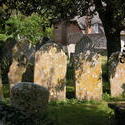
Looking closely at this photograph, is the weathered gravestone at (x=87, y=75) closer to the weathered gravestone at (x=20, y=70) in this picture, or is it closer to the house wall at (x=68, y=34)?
the weathered gravestone at (x=20, y=70)

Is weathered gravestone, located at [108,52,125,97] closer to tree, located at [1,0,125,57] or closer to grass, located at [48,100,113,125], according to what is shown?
grass, located at [48,100,113,125]

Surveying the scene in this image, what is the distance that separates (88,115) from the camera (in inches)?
470

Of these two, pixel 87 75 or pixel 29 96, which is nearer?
pixel 29 96

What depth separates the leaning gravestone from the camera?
46.3 feet

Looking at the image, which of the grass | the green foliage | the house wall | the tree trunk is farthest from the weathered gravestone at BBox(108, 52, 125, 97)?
the house wall

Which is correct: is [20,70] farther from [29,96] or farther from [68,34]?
[68,34]

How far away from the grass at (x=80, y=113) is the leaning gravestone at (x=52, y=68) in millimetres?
636

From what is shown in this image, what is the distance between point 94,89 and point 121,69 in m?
1.28

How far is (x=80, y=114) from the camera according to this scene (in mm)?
12086

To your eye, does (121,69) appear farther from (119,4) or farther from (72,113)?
(119,4)

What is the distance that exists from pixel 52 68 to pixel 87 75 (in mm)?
1124

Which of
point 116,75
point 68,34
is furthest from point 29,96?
point 68,34

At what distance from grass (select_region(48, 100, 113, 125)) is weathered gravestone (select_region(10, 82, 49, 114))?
51 cm

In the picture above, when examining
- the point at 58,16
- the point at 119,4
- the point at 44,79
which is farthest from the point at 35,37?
the point at 119,4
